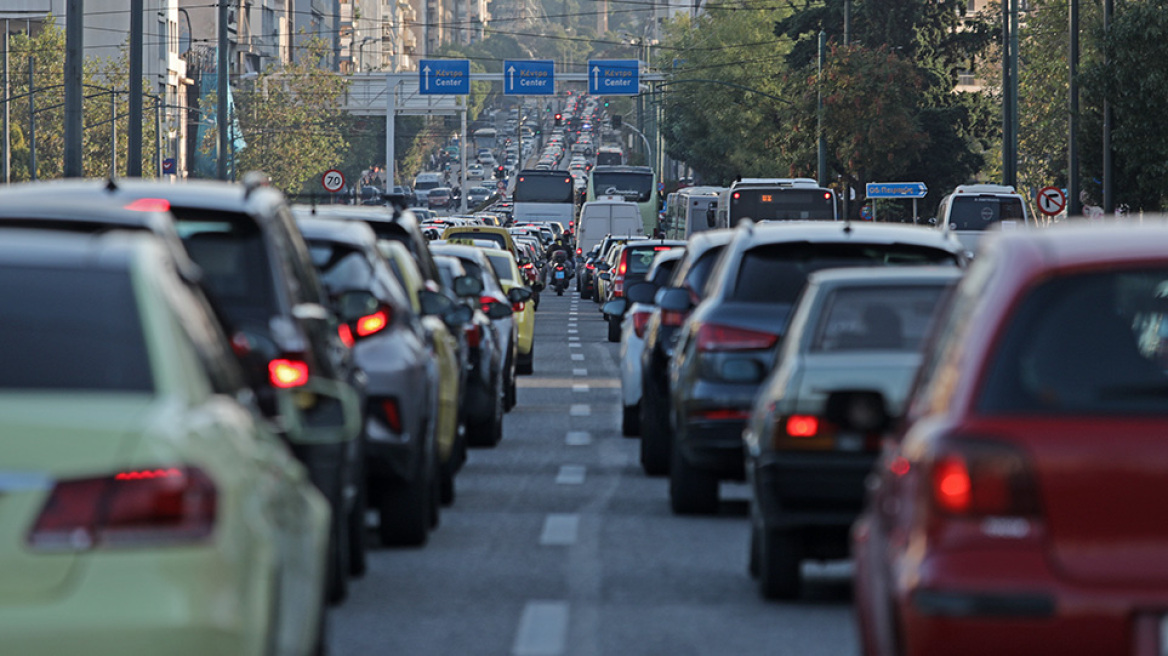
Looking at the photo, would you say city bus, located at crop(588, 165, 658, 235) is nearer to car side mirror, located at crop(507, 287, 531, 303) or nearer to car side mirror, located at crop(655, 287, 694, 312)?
car side mirror, located at crop(507, 287, 531, 303)

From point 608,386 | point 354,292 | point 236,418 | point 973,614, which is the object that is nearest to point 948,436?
point 973,614

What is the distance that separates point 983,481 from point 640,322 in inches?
471

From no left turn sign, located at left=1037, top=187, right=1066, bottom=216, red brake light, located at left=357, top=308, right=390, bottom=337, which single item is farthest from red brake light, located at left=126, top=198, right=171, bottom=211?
no left turn sign, located at left=1037, top=187, right=1066, bottom=216

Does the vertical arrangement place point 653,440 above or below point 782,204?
below

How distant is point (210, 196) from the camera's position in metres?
8.75

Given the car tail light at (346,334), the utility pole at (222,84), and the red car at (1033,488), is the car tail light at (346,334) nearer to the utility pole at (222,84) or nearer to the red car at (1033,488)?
the red car at (1033,488)

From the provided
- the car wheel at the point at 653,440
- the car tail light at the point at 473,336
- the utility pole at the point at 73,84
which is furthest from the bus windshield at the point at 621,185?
the car wheel at the point at 653,440

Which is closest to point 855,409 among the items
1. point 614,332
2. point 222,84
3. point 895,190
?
point 614,332

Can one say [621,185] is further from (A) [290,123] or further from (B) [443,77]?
(A) [290,123]

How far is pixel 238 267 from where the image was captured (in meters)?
8.66

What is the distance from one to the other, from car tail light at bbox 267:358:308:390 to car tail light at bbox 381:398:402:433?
1.74m

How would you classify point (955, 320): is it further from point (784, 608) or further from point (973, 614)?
point (784, 608)

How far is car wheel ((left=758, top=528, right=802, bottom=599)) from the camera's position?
939cm

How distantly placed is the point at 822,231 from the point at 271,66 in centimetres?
10530
